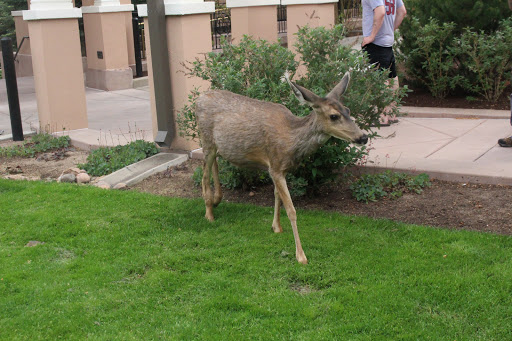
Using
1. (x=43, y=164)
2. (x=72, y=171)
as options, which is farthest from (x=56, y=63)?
(x=72, y=171)

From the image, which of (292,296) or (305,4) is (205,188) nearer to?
(292,296)

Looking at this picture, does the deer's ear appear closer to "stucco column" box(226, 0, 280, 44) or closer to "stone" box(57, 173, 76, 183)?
"stone" box(57, 173, 76, 183)

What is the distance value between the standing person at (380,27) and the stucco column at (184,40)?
2333 mm

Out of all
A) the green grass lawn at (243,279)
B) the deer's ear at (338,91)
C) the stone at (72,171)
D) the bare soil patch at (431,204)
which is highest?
the deer's ear at (338,91)

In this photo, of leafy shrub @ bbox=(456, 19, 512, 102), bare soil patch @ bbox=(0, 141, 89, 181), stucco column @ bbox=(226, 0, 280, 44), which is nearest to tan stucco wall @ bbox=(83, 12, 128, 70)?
stucco column @ bbox=(226, 0, 280, 44)

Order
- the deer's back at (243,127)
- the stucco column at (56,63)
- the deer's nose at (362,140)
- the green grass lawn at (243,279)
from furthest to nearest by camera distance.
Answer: the stucco column at (56,63) < the deer's back at (243,127) < the deer's nose at (362,140) < the green grass lawn at (243,279)

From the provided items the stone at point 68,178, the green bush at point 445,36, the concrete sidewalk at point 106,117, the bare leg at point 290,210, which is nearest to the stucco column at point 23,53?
the concrete sidewalk at point 106,117

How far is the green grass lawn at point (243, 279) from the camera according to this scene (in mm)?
4547

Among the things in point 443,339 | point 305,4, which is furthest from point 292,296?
point 305,4

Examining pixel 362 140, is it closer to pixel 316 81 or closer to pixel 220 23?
pixel 316 81

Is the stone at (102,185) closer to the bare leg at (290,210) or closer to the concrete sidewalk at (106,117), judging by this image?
the concrete sidewalk at (106,117)

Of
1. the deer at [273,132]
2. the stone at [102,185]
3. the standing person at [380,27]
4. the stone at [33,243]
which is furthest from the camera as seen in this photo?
the standing person at [380,27]

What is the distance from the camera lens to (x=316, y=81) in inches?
277

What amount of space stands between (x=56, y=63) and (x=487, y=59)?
292 inches
